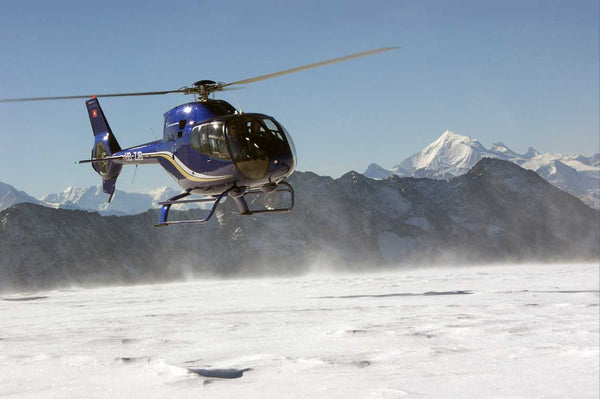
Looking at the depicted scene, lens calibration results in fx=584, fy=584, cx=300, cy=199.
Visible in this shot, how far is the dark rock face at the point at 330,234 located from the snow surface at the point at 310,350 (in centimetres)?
3096

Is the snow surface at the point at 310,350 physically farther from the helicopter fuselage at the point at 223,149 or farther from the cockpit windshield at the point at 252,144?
the cockpit windshield at the point at 252,144

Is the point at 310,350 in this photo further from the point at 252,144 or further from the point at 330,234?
the point at 330,234

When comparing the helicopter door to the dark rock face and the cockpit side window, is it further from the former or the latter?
the dark rock face

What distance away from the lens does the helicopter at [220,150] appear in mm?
13852

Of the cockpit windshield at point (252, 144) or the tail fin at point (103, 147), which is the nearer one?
the cockpit windshield at point (252, 144)

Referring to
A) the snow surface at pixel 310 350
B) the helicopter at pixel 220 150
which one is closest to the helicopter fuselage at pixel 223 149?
the helicopter at pixel 220 150

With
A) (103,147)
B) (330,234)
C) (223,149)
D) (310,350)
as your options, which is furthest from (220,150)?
(330,234)

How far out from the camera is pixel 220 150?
14164 mm

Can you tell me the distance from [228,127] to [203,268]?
198ft

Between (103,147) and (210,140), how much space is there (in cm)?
725

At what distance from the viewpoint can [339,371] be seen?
1816 cm

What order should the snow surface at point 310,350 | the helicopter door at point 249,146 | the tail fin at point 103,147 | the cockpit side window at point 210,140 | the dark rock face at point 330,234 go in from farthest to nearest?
the dark rock face at point 330,234
the tail fin at point 103,147
the snow surface at point 310,350
the cockpit side window at point 210,140
the helicopter door at point 249,146

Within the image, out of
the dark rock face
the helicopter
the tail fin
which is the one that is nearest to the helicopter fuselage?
the helicopter

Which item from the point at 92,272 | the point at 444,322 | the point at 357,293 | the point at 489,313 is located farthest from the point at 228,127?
the point at 92,272
